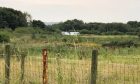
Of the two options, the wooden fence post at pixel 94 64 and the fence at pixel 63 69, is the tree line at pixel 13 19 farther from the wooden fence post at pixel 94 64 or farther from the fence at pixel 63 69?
the wooden fence post at pixel 94 64

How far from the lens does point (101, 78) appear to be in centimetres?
1138

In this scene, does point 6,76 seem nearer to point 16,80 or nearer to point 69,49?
point 16,80

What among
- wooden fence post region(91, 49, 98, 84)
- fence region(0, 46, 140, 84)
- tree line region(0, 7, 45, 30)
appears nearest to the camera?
wooden fence post region(91, 49, 98, 84)

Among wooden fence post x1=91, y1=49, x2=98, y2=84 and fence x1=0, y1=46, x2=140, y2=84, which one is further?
fence x1=0, y1=46, x2=140, y2=84

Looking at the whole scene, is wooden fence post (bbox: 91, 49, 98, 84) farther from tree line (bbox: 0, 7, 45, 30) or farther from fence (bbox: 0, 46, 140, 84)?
tree line (bbox: 0, 7, 45, 30)

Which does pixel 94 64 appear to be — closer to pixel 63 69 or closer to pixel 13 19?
pixel 63 69

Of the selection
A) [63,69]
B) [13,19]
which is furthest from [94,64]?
[13,19]

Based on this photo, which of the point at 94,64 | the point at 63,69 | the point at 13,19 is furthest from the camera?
the point at 13,19

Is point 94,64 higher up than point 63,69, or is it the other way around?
point 94,64

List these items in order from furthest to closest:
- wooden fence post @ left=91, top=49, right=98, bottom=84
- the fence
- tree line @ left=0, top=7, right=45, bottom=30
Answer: tree line @ left=0, top=7, right=45, bottom=30
the fence
wooden fence post @ left=91, top=49, right=98, bottom=84

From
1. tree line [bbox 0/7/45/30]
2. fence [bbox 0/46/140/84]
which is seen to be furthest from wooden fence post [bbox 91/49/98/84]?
tree line [bbox 0/7/45/30]

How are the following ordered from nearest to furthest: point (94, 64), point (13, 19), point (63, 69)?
point (94, 64)
point (63, 69)
point (13, 19)

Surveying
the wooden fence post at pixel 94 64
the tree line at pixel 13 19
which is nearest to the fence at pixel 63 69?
the wooden fence post at pixel 94 64

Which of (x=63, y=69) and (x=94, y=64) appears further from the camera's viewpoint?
(x=63, y=69)
